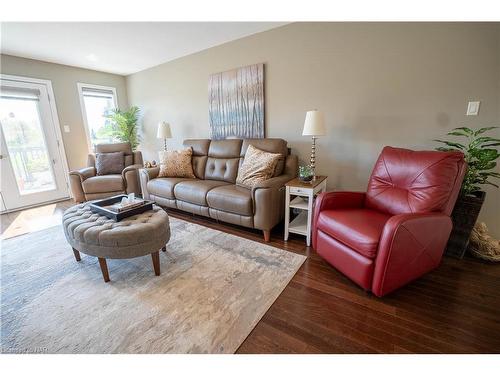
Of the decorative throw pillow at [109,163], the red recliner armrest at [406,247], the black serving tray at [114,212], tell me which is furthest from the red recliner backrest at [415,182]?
the decorative throw pillow at [109,163]

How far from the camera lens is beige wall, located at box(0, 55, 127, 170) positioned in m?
3.34

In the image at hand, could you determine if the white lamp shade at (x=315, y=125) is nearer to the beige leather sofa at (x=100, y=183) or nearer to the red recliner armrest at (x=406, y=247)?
the red recliner armrest at (x=406, y=247)

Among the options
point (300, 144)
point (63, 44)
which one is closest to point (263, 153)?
point (300, 144)

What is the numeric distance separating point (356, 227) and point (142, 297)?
5.23 ft

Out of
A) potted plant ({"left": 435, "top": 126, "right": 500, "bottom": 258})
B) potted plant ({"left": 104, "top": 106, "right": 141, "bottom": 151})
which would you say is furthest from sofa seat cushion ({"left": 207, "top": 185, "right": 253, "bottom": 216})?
potted plant ({"left": 104, "top": 106, "right": 141, "bottom": 151})

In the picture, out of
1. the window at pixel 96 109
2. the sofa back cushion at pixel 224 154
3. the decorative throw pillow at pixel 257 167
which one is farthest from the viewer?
the window at pixel 96 109

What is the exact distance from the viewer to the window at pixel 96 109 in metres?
4.04

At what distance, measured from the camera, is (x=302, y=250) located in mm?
2084

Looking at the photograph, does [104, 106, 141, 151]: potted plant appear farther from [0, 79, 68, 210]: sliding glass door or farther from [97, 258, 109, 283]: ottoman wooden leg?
[97, 258, 109, 283]: ottoman wooden leg

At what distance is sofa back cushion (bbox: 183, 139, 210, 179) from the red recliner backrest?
2197mm

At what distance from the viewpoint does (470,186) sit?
181 centimetres

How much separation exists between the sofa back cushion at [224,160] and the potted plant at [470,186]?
214cm

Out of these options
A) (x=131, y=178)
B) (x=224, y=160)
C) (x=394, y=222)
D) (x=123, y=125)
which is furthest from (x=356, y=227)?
(x=123, y=125)
